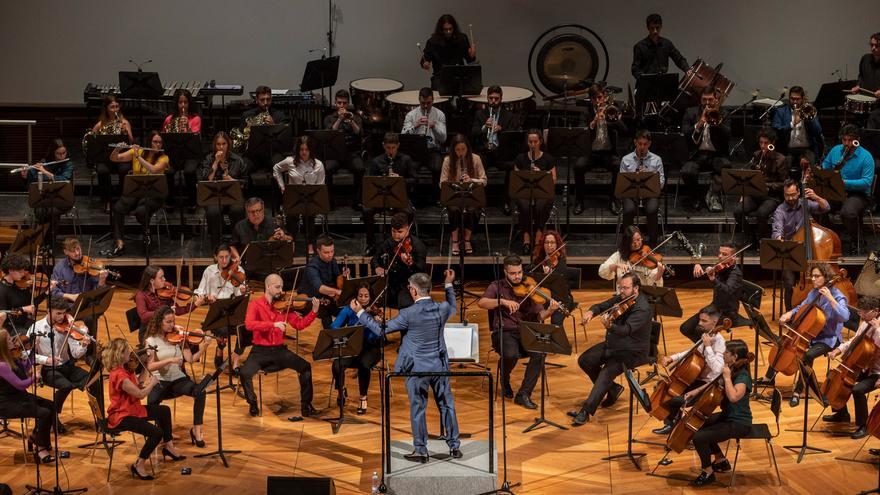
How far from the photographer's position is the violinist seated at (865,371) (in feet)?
27.7

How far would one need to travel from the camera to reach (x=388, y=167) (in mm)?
12070

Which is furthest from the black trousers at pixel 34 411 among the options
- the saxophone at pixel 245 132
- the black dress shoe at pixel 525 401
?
the saxophone at pixel 245 132

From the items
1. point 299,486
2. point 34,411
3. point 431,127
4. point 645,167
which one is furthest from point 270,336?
point 645,167

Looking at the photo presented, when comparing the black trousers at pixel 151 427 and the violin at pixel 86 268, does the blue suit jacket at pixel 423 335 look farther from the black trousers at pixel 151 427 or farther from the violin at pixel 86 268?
the violin at pixel 86 268

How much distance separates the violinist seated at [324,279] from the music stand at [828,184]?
4.18 m

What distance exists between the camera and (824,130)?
1440 centimetres

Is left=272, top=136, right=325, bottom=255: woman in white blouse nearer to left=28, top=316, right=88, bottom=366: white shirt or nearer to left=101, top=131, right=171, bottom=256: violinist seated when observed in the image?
left=101, top=131, right=171, bottom=256: violinist seated

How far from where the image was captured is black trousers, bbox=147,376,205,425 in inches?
337

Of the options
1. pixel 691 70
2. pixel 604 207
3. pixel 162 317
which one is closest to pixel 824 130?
pixel 691 70

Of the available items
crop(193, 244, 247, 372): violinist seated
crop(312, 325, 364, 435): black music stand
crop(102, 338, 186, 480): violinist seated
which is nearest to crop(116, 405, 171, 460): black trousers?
crop(102, 338, 186, 480): violinist seated

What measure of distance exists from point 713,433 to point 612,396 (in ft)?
4.80

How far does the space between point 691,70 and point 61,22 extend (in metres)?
7.05

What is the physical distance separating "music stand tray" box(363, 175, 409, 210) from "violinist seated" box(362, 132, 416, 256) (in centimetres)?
81

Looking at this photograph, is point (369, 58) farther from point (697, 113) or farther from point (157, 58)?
point (697, 113)
